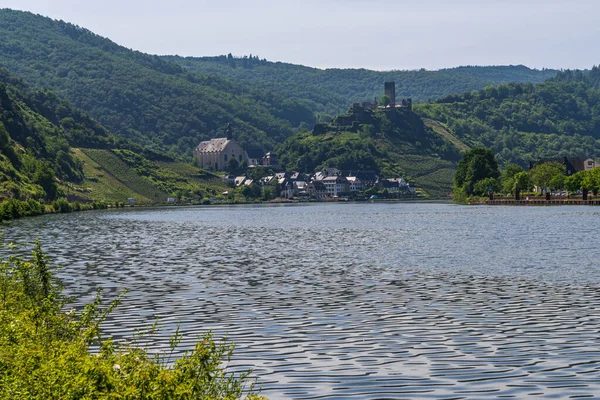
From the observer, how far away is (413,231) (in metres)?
113

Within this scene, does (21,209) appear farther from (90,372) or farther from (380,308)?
(90,372)

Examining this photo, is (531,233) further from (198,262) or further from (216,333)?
(216,333)

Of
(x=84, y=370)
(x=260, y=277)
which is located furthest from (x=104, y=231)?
(x=84, y=370)

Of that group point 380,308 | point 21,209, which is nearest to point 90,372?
point 380,308

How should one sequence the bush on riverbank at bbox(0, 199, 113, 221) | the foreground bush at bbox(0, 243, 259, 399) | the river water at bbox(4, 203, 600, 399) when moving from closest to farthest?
the foreground bush at bbox(0, 243, 259, 399) < the river water at bbox(4, 203, 600, 399) < the bush on riverbank at bbox(0, 199, 113, 221)

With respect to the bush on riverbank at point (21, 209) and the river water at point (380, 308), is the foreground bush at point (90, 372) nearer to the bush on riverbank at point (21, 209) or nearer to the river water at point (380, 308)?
the river water at point (380, 308)

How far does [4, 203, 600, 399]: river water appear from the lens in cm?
2839

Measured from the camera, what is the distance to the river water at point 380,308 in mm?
28391

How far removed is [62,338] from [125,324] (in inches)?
485

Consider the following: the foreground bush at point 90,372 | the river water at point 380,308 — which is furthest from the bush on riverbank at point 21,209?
the foreground bush at point 90,372

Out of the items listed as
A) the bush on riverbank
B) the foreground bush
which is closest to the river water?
the foreground bush

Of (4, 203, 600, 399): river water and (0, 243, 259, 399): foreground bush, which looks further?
(4, 203, 600, 399): river water

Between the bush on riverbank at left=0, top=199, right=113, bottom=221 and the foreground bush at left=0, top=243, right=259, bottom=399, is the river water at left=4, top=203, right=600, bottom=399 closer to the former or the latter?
the foreground bush at left=0, top=243, right=259, bottom=399

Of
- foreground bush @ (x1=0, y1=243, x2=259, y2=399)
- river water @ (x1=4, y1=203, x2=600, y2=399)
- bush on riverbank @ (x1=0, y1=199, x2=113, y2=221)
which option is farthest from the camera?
bush on riverbank @ (x1=0, y1=199, x2=113, y2=221)
